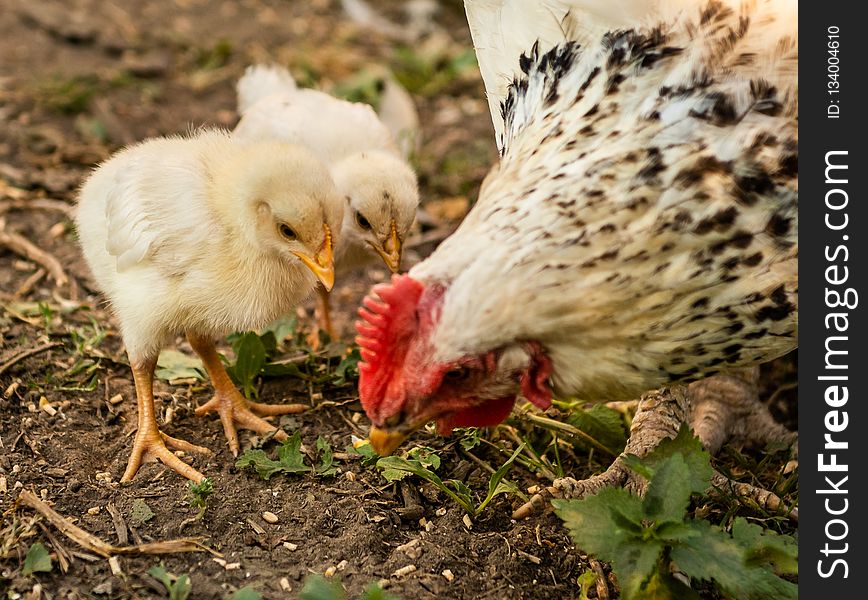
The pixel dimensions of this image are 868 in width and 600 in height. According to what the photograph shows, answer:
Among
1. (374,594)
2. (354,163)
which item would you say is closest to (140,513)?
(374,594)

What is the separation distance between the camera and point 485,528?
2.61 meters

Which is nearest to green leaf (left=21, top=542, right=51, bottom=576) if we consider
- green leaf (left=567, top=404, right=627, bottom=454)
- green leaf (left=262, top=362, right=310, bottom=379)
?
green leaf (left=262, top=362, right=310, bottom=379)

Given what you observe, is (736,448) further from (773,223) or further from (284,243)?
(284,243)

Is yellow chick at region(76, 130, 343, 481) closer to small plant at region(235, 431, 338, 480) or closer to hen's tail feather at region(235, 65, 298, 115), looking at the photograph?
small plant at region(235, 431, 338, 480)

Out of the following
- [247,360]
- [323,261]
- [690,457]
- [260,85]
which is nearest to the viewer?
[690,457]

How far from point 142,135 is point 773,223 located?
11.4ft

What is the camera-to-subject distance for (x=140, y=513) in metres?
2.52

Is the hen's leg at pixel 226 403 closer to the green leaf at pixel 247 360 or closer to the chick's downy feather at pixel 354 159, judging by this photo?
the green leaf at pixel 247 360

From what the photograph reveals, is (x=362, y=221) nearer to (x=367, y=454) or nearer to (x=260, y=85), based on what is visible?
(x=367, y=454)

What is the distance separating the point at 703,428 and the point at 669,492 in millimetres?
877

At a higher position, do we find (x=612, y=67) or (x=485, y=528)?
(x=612, y=67)

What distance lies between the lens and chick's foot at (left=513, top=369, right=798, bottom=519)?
8.70 ft

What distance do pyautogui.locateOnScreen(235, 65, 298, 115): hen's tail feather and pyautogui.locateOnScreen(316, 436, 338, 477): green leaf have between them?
1.87 metres
